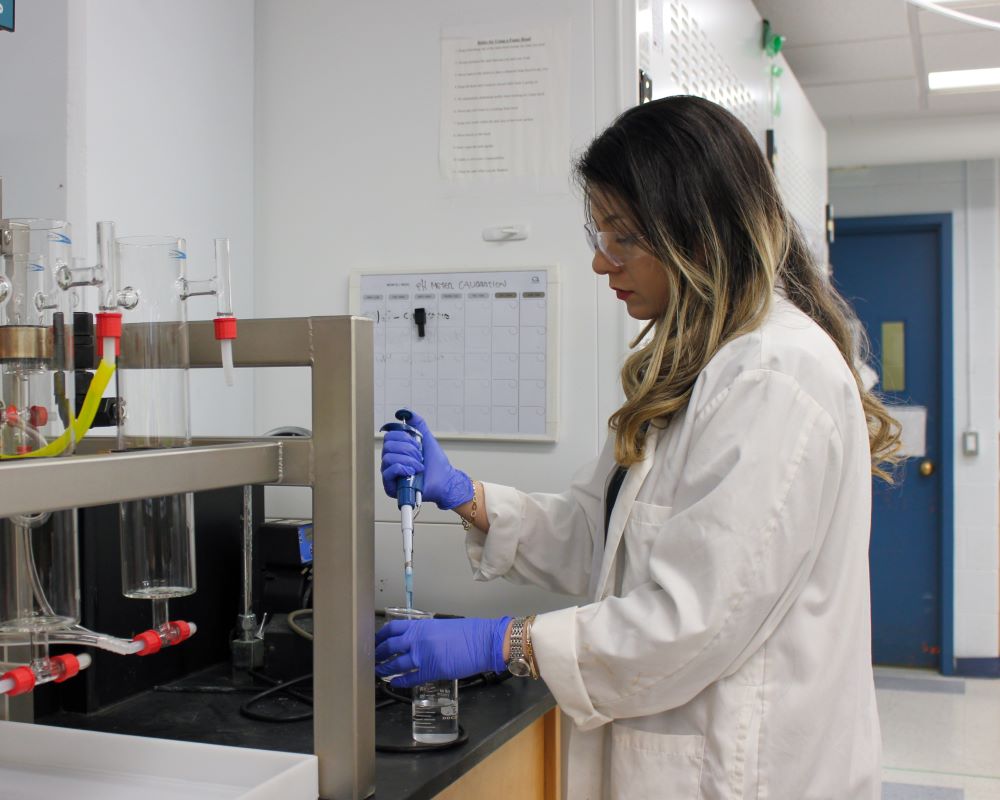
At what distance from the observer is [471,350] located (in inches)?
66.6

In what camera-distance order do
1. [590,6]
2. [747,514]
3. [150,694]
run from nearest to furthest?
[747,514] → [150,694] → [590,6]

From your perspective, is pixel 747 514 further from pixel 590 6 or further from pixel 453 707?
pixel 590 6

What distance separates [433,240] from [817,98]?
260 centimetres

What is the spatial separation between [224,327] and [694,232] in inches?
21.9

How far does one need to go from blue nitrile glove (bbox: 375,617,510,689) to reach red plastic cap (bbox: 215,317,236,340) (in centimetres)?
40

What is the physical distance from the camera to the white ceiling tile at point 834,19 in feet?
9.31

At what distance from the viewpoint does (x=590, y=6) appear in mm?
1630

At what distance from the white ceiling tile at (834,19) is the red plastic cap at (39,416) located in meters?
2.42

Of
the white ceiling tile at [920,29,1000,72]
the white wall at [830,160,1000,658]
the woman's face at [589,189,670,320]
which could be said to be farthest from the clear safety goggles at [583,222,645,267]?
the white wall at [830,160,1000,658]

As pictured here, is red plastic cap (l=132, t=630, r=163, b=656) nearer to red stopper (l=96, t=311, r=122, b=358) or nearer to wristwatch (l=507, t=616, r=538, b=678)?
red stopper (l=96, t=311, r=122, b=358)

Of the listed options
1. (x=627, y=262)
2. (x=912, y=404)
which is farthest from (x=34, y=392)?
(x=912, y=404)

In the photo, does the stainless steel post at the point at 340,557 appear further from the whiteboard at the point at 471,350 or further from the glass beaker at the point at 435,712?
the whiteboard at the point at 471,350

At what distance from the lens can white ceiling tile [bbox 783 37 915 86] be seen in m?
3.23

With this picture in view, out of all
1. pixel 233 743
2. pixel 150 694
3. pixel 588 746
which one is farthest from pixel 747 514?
pixel 150 694
